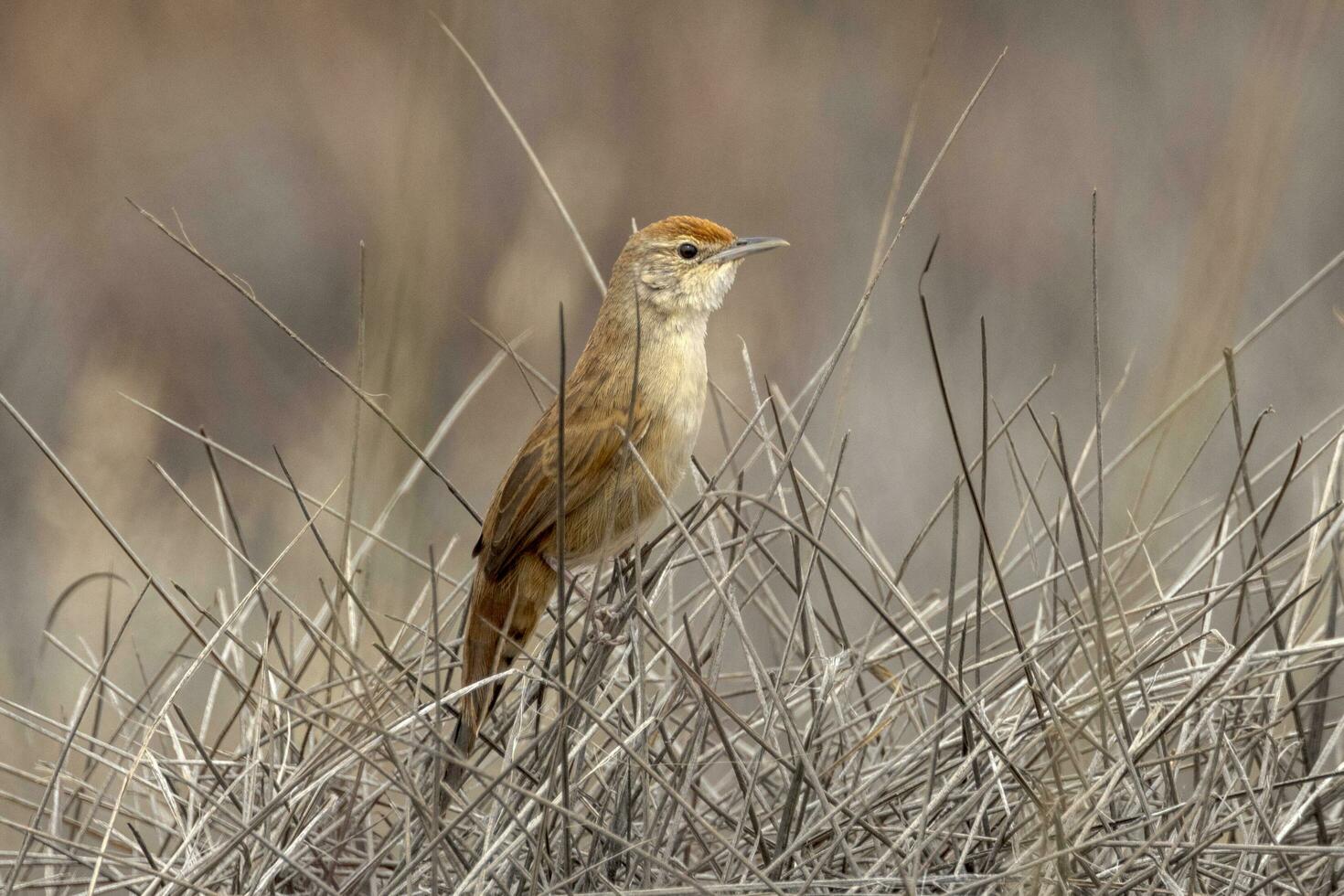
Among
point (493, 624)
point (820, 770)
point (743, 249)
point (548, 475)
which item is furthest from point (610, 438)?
point (820, 770)

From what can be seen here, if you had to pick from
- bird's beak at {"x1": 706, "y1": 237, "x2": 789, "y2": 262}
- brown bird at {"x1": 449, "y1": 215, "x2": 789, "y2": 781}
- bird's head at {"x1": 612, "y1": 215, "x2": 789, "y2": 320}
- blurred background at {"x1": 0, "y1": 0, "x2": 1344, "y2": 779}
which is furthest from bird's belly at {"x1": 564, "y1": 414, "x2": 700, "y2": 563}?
blurred background at {"x1": 0, "y1": 0, "x2": 1344, "y2": 779}

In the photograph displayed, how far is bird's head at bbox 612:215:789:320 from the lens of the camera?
3.28m

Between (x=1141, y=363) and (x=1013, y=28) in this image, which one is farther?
(x=1013, y=28)

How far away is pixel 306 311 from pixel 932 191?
11.1 feet

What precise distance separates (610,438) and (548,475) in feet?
0.60

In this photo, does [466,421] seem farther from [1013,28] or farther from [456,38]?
[456,38]

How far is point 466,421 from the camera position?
21.4 ft

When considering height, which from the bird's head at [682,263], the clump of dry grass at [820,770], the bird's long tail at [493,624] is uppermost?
the bird's head at [682,263]

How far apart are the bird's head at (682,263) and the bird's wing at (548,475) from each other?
31 centimetres

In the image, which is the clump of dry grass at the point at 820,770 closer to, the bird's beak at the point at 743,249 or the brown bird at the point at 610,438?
the brown bird at the point at 610,438

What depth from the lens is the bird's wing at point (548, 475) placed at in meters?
2.91

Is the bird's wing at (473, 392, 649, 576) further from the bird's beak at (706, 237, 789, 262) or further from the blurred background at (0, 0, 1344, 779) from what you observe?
the blurred background at (0, 0, 1344, 779)

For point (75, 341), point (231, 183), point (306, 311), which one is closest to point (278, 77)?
point (231, 183)

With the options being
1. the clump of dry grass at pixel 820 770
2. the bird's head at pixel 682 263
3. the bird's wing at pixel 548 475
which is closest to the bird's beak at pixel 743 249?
the bird's head at pixel 682 263
